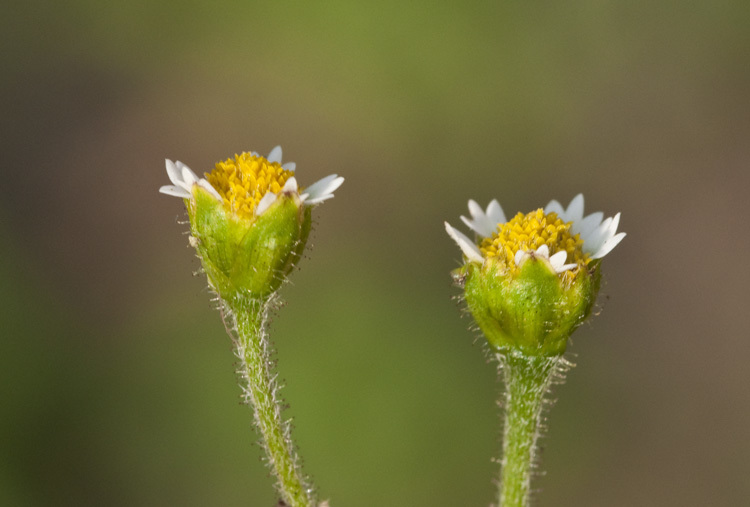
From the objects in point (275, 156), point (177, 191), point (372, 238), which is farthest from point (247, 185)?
point (372, 238)

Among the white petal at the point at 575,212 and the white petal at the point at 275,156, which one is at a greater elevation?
the white petal at the point at 275,156

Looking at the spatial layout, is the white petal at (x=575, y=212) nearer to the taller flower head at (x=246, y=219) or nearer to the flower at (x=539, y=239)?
the flower at (x=539, y=239)

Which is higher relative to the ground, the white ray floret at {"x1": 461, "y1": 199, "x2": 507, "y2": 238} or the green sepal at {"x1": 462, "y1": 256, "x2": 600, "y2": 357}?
the white ray floret at {"x1": 461, "y1": 199, "x2": 507, "y2": 238}

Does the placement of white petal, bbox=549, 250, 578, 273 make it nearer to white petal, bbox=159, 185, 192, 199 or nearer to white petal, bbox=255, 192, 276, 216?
white petal, bbox=255, 192, 276, 216

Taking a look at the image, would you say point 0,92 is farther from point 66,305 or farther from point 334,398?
point 334,398

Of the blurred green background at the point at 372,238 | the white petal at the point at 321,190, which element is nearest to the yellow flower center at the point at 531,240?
the white petal at the point at 321,190

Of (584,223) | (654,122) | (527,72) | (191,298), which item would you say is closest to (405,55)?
(527,72)

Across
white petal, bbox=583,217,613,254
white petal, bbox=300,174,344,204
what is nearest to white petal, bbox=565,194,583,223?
white petal, bbox=583,217,613,254
